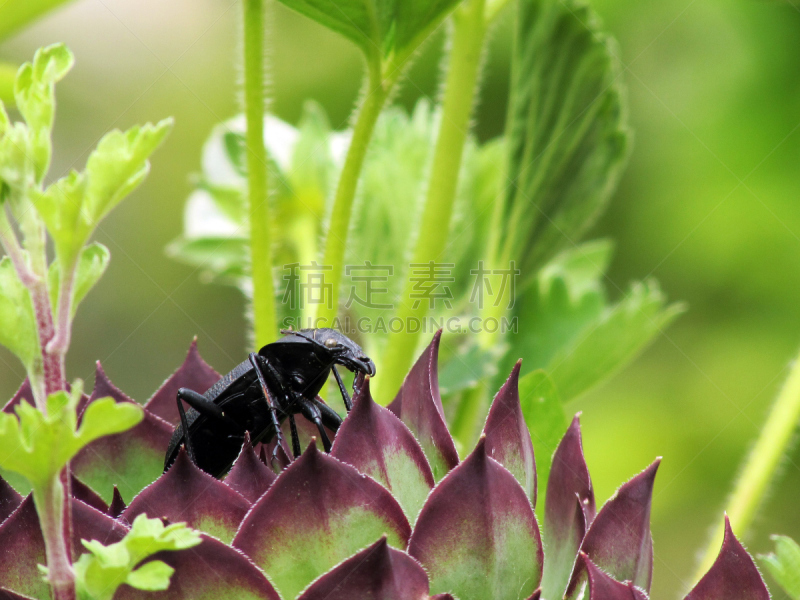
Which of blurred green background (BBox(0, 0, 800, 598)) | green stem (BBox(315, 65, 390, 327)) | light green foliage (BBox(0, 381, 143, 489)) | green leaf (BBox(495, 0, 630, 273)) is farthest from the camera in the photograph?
blurred green background (BBox(0, 0, 800, 598))

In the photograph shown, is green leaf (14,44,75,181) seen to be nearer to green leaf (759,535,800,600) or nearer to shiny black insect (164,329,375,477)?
shiny black insect (164,329,375,477)

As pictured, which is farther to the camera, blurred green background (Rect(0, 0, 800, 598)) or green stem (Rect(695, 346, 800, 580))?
blurred green background (Rect(0, 0, 800, 598))

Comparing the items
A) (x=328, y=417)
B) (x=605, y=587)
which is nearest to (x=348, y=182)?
(x=328, y=417)

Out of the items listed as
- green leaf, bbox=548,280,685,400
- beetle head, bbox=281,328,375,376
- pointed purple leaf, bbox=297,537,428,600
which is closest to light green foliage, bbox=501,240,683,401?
green leaf, bbox=548,280,685,400

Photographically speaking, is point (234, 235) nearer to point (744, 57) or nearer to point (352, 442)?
point (352, 442)

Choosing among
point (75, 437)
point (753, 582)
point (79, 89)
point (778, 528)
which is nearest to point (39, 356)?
point (75, 437)

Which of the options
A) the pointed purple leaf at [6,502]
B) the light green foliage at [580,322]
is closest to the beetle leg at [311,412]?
the pointed purple leaf at [6,502]
